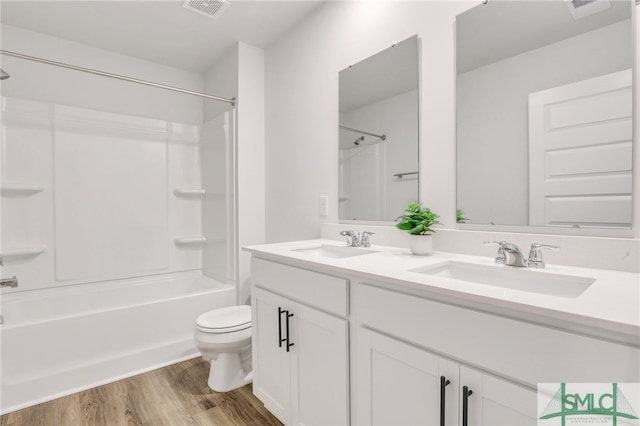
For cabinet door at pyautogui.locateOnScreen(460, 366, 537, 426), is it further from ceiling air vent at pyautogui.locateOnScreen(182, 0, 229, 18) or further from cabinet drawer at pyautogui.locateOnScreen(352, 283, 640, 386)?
ceiling air vent at pyautogui.locateOnScreen(182, 0, 229, 18)

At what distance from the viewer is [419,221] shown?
4.63 feet

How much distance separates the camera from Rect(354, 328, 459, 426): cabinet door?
875 millimetres

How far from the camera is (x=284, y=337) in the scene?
4.76 ft

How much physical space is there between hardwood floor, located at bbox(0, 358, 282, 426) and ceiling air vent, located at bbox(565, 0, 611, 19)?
7.03 feet

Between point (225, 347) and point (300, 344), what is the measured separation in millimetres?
743

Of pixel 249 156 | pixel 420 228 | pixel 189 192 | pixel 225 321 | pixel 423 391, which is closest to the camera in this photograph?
pixel 423 391

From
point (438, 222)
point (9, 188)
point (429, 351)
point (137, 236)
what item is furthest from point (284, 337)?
point (9, 188)

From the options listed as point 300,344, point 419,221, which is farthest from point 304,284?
point 419,221

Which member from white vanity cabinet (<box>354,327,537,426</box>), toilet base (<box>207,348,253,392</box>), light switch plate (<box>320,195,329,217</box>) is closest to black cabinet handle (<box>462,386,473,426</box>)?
white vanity cabinet (<box>354,327,537,426</box>)

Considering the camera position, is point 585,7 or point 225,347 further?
point 225,347

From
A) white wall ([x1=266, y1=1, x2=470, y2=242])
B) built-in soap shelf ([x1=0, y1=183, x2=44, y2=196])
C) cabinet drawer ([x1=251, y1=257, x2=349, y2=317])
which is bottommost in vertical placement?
cabinet drawer ([x1=251, y1=257, x2=349, y2=317])

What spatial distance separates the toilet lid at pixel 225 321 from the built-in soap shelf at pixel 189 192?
51.7 inches

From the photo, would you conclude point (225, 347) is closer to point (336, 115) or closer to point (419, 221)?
point (419, 221)

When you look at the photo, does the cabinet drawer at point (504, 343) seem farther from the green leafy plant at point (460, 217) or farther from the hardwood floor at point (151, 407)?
the hardwood floor at point (151, 407)
